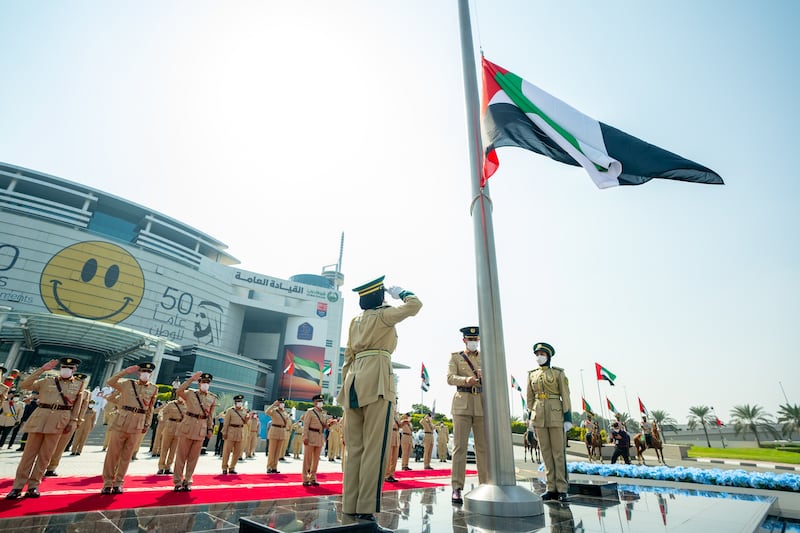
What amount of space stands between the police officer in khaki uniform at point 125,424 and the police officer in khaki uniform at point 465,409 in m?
4.33

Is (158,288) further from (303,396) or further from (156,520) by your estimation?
(156,520)

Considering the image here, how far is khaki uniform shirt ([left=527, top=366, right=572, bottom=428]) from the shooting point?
5.66m

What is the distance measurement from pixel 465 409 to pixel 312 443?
4398mm

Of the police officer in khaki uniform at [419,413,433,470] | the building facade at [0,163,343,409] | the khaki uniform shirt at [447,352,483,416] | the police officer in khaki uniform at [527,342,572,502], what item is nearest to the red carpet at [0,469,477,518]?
the khaki uniform shirt at [447,352,483,416]

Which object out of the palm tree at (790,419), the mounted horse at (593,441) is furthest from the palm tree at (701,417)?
the mounted horse at (593,441)

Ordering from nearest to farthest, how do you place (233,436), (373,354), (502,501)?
(373,354)
(502,501)
(233,436)

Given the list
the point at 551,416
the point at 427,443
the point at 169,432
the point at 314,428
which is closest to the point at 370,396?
the point at 551,416

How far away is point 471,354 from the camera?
5.52 m

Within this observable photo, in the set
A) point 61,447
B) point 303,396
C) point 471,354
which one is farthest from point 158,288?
point 471,354

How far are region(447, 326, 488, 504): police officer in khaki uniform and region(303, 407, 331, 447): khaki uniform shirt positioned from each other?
4.05 m

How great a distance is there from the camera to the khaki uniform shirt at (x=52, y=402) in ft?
17.9

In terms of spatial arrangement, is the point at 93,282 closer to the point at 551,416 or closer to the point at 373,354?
the point at 373,354

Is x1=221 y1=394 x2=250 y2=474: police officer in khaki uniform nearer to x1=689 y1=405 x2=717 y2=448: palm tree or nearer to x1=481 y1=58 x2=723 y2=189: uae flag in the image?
x1=481 y1=58 x2=723 y2=189: uae flag

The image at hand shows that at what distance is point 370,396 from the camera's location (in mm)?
3564
